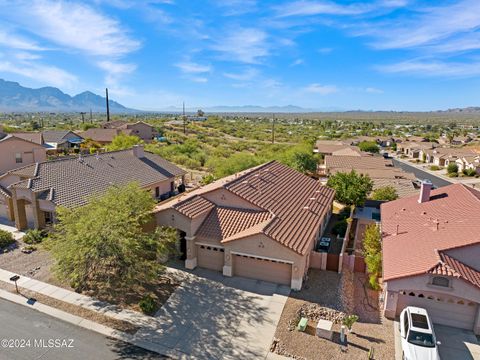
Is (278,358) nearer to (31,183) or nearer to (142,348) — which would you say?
(142,348)

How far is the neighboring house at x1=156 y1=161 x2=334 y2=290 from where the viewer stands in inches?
843

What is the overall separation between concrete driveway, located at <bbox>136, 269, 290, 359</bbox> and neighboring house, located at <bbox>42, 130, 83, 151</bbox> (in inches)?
2382

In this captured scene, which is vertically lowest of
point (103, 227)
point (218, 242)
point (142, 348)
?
point (142, 348)

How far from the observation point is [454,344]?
16.7 metres

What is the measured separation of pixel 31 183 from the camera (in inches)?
1134

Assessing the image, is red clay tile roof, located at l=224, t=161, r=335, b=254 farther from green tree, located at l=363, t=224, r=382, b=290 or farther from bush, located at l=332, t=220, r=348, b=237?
green tree, located at l=363, t=224, r=382, b=290

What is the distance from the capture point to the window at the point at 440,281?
57.7 feet

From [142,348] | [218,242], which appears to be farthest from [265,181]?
[142,348]

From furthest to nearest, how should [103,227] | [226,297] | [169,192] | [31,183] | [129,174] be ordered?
[169,192], [129,174], [31,183], [226,297], [103,227]

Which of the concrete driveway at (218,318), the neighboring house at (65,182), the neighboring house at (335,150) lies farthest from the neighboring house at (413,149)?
the concrete driveway at (218,318)

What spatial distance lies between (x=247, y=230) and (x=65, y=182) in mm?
18421

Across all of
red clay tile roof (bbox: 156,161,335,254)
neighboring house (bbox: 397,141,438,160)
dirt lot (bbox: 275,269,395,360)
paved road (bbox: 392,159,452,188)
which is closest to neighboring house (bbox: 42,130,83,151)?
red clay tile roof (bbox: 156,161,335,254)

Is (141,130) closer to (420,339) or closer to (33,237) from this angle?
(33,237)

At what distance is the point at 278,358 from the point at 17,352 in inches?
478
